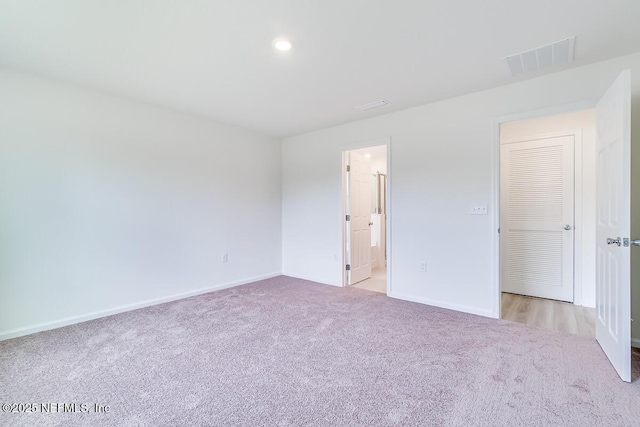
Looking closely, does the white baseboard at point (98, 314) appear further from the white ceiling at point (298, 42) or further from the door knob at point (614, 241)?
the door knob at point (614, 241)

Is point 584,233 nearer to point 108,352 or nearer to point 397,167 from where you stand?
point 397,167

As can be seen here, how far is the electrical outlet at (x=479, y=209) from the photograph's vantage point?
2997 mm

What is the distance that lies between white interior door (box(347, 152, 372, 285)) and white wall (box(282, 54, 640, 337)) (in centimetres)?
22

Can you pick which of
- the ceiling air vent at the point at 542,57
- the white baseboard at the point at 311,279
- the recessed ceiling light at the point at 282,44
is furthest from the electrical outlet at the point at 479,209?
the recessed ceiling light at the point at 282,44

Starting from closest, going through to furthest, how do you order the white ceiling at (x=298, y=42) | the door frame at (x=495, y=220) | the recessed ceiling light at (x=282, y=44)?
the white ceiling at (x=298, y=42), the recessed ceiling light at (x=282, y=44), the door frame at (x=495, y=220)

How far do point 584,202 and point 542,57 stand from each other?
2058 mm

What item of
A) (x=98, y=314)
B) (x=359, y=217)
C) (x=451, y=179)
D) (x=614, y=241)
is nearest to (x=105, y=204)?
(x=98, y=314)

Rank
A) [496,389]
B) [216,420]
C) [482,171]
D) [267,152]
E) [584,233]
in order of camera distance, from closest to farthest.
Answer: [216,420] → [496,389] → [482,171] → [584,233] → [267,152]

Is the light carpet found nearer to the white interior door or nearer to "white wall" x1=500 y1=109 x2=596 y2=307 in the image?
"white wall" x1=500 y1=109 x2=596 y2=307

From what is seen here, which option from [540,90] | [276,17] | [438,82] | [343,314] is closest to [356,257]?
[343,314]

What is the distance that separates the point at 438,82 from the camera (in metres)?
2.79

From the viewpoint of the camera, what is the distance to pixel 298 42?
212 centimetres

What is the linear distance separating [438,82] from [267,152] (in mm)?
2871

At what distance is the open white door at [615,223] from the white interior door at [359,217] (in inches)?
107
